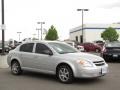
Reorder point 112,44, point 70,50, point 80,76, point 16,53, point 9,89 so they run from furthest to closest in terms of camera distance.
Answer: point 112,44
point 16,53
point 70,50
point 80,76
point 9,89

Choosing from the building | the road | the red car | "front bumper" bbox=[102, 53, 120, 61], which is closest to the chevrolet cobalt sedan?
the road

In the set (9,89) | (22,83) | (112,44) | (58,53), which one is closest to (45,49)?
(58,53)

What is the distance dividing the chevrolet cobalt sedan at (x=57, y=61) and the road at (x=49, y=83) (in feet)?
1.12

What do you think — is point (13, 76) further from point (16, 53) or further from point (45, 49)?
point (45, 49)

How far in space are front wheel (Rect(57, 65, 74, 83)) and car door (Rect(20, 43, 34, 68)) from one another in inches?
64.6

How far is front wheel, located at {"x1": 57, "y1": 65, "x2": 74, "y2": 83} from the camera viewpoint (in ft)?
36.1

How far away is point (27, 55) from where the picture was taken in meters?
12.8

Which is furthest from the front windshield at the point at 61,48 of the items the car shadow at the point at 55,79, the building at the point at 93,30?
the building at the point at 93,30

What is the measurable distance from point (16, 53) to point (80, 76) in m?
3.81

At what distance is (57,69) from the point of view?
11.5m

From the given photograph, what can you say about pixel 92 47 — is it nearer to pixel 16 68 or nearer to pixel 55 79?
pixel 16 68

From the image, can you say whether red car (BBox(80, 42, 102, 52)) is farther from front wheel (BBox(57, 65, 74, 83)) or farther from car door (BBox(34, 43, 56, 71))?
front wheel (BBox(57, 65, 74, 83))

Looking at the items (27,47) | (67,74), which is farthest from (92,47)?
(67,74)

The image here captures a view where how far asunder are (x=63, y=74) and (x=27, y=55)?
2.26 m
